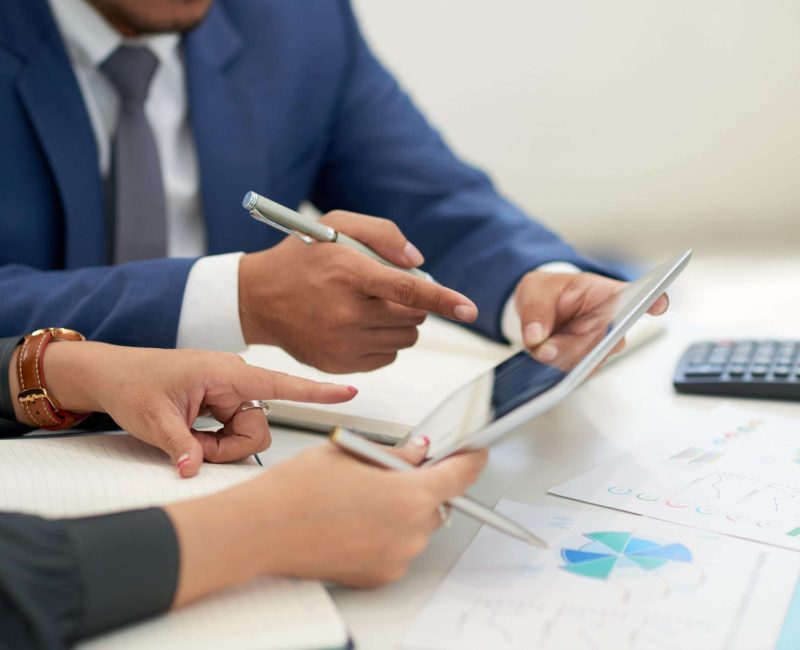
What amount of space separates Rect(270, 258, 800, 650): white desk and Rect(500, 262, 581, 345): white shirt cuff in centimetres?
12

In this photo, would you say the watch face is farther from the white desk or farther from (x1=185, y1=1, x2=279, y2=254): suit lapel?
(x1=185, y1=1, x2=279, y2=254): suit lapel

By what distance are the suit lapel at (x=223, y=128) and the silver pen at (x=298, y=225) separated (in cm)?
44

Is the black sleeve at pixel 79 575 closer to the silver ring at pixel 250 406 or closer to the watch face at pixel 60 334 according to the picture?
the silver ring at pixel 250 406

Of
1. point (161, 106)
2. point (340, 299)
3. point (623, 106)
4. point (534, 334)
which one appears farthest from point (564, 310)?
point (623, 106)

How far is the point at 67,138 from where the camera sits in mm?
1061

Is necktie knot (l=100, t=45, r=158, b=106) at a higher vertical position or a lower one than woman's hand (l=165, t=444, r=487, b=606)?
higher

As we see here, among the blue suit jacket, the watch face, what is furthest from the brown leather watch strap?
the blue suit jacket

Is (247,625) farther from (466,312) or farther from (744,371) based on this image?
(744,371)

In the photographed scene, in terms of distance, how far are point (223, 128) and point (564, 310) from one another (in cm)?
56

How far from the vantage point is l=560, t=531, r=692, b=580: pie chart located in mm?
530

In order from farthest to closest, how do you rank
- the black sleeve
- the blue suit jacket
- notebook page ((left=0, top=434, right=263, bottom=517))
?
the blue suit jacket
notebook page ((left=0, top=434, right=263, bottom=517))
the black sleeve

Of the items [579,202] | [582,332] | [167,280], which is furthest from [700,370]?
[579,202]

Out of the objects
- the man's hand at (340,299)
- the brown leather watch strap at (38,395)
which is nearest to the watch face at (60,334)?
the brown leather watch strap at (38,395)

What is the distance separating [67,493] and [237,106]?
2.47 feet
